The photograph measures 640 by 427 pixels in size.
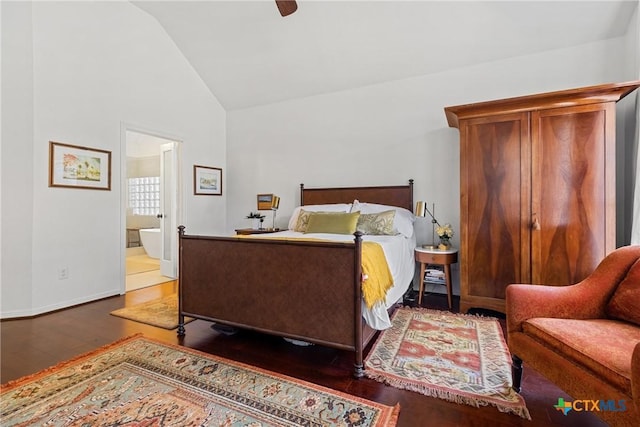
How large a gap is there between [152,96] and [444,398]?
4.65 m

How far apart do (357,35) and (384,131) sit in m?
1.19

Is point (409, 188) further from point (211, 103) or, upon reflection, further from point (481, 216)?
point (211, 103)

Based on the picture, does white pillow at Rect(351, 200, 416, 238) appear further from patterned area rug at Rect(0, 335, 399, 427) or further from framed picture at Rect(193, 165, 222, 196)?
framed picture at Rect(193, 165, 222, 196)

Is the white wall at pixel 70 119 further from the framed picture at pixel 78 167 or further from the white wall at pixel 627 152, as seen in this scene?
the white wall at pixel 627 152

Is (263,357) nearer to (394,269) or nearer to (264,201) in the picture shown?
(394,269)

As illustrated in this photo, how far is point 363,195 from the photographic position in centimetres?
407

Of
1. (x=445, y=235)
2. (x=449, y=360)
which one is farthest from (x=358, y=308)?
(x=445, y=235)

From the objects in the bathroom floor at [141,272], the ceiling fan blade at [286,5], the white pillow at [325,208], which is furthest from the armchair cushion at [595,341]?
the bathroom floor at [141,272]

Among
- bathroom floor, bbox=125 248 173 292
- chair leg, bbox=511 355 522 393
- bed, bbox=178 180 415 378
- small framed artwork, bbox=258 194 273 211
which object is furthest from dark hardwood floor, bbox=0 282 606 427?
small framed artwork, bbox=258 194 273 211

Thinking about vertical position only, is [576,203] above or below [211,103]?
below

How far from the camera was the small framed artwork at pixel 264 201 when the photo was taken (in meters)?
4.93

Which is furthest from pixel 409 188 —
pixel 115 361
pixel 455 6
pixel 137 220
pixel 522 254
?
pixel 137 220

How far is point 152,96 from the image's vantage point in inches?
161

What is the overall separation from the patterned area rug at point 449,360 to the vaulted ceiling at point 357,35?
2.93 meters
